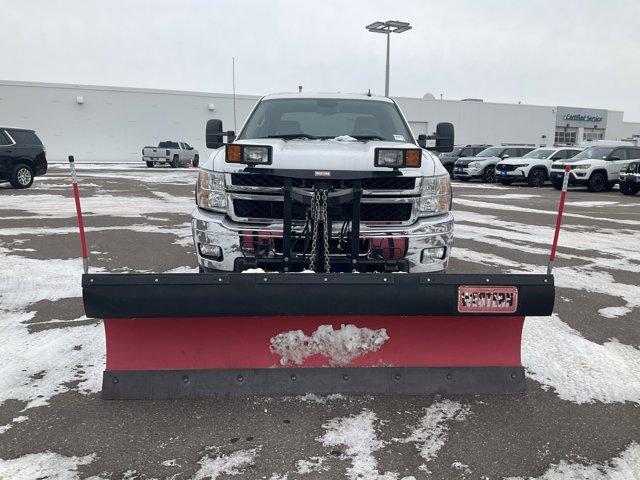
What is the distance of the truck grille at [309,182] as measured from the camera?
3607mm

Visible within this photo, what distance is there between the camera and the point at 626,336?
4344 mm

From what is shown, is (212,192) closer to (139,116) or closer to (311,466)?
(311,466)

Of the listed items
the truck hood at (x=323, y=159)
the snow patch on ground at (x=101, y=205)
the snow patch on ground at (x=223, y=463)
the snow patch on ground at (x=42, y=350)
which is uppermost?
the truck hood at (x=323, y=159)

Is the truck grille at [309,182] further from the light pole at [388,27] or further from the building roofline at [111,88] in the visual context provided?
the building roofline at [111,88]

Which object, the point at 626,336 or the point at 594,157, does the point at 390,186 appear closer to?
the point at 626,336

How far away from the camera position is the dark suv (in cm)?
1499

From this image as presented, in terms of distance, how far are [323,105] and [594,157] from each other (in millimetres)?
18236

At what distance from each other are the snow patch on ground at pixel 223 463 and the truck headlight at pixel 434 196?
2.05m

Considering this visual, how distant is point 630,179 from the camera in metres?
18.0

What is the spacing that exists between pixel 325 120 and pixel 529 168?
19.5 m

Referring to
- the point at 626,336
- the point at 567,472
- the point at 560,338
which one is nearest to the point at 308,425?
the point at 567,472

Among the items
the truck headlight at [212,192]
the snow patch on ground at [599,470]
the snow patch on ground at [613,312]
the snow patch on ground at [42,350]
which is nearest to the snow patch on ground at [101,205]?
the snow patch on ground at [42,350]

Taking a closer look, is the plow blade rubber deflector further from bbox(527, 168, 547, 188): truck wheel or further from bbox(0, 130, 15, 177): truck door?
bbox(527, 168, 547, 188): truck wheel

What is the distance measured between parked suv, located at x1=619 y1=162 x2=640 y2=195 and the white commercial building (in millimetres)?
28574
